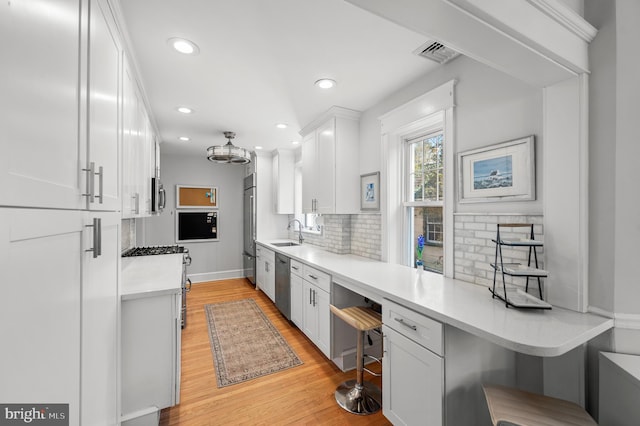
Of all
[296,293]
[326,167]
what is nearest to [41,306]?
[296,293]

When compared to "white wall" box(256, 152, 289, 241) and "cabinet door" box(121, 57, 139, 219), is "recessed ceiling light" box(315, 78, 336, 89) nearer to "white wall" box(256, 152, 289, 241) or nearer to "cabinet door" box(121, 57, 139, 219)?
"cabinet door" box(121, 57, 139, 219)

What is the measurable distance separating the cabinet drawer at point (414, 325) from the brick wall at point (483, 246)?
66 cm

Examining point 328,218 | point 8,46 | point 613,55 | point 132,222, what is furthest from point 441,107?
point 132,222

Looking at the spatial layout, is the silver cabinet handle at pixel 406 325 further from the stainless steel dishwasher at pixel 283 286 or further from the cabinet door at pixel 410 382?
the stainless steel dishwasher at pixel 283 286

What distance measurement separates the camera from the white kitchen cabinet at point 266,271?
153 inches

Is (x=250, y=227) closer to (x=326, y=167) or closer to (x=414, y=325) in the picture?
(x=326, y=167)

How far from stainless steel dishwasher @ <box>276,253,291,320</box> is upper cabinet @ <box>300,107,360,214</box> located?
854mm

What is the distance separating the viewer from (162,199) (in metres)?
3.30

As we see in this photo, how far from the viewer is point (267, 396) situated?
2.07m

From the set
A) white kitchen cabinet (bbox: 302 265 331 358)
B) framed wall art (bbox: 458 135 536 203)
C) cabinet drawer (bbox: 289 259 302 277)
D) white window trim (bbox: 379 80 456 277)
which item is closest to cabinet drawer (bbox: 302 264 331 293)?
white kitchen cabinet (bbox: 302 265 331 358)

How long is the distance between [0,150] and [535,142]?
7.24 ft

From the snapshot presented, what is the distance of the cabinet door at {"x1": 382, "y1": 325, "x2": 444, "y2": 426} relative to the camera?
140 cm

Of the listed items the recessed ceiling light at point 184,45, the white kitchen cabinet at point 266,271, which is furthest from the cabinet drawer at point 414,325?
the white kitchen cabinet at point 266,271

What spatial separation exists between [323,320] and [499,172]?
189 centimetres
